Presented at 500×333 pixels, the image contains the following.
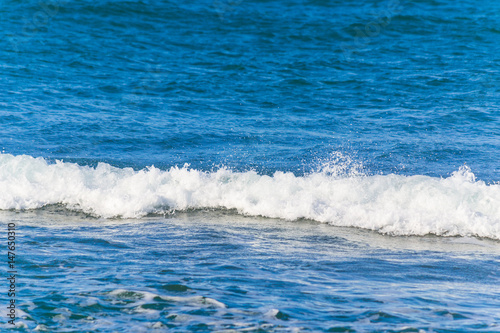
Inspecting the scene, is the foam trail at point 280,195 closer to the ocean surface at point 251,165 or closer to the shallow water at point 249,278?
the ocean surface at point 251,165

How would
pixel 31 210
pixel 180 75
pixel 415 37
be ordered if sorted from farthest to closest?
pixel 415 37 < pixel 180 75 < pixel 31 210

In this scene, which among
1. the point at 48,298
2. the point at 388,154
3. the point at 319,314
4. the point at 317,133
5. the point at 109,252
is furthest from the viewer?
the point at 317,133

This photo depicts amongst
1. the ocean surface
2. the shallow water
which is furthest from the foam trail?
the shallow water

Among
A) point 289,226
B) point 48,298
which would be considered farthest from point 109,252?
point 289,226

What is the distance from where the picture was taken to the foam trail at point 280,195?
8.45 meters

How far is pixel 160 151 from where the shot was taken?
473 inches

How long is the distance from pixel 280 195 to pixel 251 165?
5.71 ft

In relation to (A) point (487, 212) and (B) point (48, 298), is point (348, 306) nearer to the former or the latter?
(B) point (48, 298)

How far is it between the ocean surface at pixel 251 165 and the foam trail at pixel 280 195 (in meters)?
0.04

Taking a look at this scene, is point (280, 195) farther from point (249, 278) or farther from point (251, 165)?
point (249, 278)

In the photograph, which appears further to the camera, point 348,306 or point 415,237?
point 415,237

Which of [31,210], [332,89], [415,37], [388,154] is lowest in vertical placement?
[31,210]

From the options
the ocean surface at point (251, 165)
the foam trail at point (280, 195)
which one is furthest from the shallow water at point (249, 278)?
the foam trail at point (280, 195)

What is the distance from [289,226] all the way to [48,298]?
160 inches
